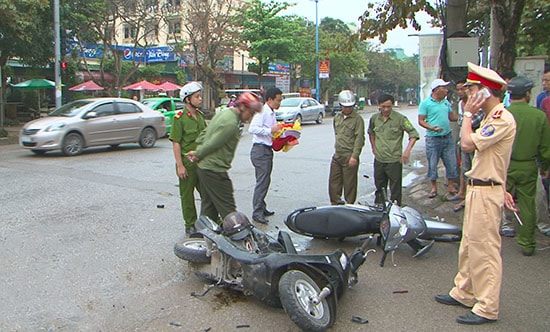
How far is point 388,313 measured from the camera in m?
4.05

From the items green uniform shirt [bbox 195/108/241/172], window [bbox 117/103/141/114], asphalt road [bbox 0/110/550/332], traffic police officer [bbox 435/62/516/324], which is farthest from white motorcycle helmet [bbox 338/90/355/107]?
window [bbox 117/103/141/114]

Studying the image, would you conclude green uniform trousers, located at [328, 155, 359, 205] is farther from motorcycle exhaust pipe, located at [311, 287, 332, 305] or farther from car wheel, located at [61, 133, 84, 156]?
car wheel, located at [61, 133, 84, 156]

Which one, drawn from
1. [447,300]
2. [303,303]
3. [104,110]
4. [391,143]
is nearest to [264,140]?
[391,143]

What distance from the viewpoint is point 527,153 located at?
211 inches

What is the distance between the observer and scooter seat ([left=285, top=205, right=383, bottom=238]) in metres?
5.45

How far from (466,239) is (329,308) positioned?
117cm

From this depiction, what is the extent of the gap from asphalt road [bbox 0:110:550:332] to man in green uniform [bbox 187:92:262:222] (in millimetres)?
777

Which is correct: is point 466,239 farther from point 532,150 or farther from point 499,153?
point 532,150

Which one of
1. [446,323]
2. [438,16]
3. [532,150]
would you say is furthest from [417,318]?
[438,16]

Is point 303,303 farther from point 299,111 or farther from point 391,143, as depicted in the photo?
point 299,111

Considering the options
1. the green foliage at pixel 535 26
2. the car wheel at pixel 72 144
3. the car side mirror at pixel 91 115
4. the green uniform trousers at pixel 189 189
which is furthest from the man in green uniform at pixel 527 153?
the car side mirror at pixel 91 115

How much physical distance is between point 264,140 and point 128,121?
8.76m

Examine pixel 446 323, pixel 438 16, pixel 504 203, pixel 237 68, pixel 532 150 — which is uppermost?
pixel 237 68

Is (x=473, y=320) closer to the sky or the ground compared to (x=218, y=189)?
closer to the ground
